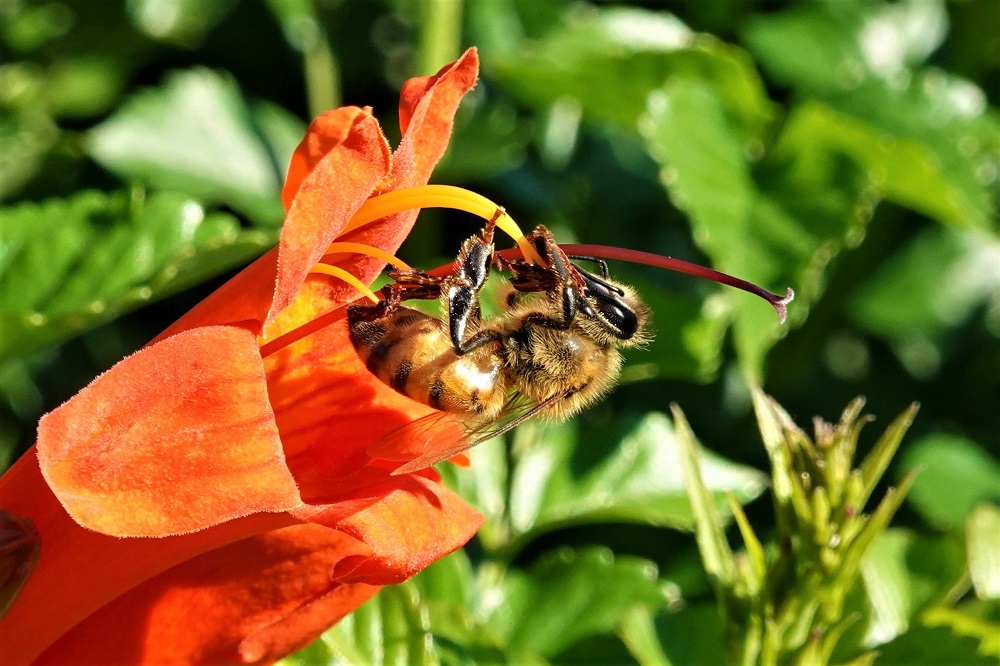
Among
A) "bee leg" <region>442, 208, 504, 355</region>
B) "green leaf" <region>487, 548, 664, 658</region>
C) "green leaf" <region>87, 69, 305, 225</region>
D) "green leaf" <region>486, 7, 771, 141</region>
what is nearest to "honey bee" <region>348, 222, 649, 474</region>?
"bee leg" <region>442, 208, 504, 355</region>

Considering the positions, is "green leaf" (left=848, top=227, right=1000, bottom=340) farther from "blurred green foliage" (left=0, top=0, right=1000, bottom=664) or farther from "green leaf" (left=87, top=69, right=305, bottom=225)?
"green leaf" (left=87, top=69, right=305, bottom=225)

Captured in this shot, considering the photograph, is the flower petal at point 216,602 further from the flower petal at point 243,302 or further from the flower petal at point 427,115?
the flower petal at point 427,115

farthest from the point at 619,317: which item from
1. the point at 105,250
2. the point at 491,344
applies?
the point at 105,250

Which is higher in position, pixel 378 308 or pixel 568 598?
pixel 378 308

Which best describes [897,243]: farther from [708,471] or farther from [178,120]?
[178,120]

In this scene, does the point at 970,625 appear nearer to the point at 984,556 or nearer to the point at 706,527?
the point at 984,556

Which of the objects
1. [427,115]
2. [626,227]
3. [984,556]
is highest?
[427,115]
